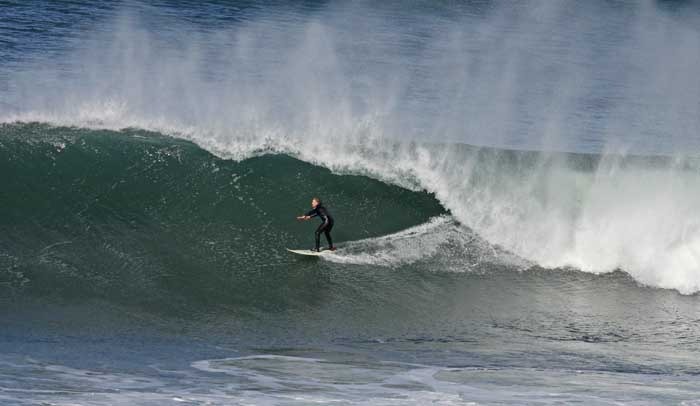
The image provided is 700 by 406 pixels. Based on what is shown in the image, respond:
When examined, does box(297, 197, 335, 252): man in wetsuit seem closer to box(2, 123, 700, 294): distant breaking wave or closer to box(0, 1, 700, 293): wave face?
box(2, 123, 700, 294): distant breaking wave

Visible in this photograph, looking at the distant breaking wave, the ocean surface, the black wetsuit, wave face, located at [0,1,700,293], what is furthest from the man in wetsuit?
wave face, located at [0,1,700,293]

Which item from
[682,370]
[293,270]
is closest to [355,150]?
[293,270]

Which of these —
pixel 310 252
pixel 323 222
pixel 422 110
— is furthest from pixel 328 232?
pixel 422 110

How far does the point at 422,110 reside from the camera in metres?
22.4

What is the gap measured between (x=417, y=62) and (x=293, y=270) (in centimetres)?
1582

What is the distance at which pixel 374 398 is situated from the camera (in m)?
9.34

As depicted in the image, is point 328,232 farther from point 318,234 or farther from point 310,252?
point 310,252

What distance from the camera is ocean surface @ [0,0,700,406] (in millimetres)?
10383

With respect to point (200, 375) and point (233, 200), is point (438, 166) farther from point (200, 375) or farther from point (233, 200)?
point (200, 375)

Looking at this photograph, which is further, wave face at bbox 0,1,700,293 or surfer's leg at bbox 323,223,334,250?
wave face at bbox 0,1,700,293

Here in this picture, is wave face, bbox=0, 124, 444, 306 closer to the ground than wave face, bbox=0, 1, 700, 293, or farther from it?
closer to the ground

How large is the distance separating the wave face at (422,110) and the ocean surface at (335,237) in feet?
0.22

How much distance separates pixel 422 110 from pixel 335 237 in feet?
26.9

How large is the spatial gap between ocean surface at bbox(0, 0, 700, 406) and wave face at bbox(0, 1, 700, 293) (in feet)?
0.22
